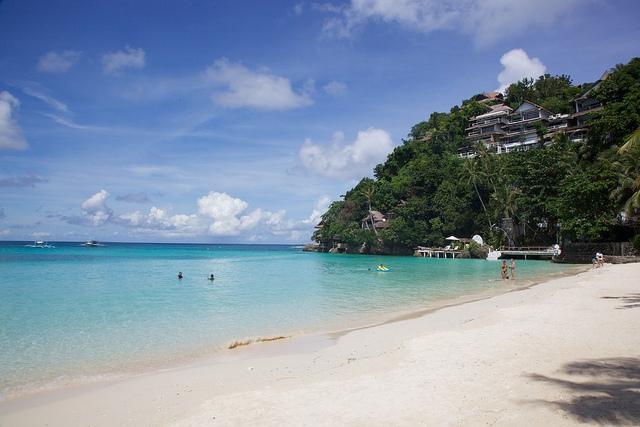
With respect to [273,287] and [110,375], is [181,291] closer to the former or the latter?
[273,287]

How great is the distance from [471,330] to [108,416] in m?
7.97

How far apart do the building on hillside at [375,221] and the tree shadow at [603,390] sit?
64268mm

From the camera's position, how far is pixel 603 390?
5250 millimetres

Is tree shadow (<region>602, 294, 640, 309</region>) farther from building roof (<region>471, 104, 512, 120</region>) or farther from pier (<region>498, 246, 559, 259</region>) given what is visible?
building roof (<region>471, 104, 512, 120</region>)

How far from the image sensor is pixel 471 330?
10125 mm

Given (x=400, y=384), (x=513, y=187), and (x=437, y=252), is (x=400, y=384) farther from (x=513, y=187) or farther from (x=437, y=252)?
(x=437, y=252)

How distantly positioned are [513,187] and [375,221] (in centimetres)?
2631

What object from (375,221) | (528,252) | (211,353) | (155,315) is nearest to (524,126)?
(375,221)

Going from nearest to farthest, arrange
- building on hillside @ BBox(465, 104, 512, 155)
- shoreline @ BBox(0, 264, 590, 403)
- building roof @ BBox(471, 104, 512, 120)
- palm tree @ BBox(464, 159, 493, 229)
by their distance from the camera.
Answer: shoreline @ BBox(0, 264, 590, 403) → palm tree @ BBox(464, 159, 493, 229) → building on hillside @ BBox(465, 104, 512, 155) → building roof @ BBox(471, 104, 512, 120)

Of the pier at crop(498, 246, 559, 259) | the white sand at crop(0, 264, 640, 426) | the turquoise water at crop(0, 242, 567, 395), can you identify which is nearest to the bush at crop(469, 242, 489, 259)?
the pier at crop(498, 246, 559, 259)

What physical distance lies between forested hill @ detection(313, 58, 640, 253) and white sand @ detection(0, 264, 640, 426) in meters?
6.83

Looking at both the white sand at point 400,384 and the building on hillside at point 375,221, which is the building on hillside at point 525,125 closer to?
the building on hillside at point 375,221

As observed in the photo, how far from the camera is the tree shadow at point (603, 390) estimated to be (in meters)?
4.46

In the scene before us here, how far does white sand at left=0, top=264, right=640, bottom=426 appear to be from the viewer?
503 centimetres
